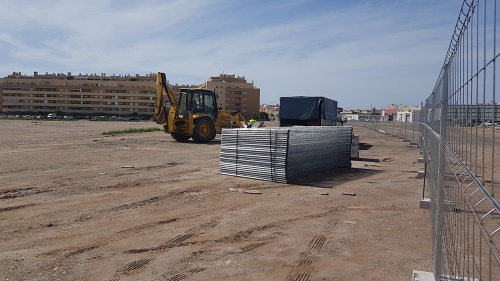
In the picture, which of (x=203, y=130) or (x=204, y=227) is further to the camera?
(x=203, y=130)

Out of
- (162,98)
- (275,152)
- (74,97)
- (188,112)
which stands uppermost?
(74,97)

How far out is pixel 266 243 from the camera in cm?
665

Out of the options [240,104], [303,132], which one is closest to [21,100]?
[240,104]

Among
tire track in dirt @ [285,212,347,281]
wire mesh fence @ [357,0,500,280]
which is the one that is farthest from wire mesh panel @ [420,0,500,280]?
tire track in dirt @ [285,212,347,281]

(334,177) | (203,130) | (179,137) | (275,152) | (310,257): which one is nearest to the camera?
(310,257)

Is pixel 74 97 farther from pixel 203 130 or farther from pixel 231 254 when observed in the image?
pixel 231 254

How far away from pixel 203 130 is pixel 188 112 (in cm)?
140

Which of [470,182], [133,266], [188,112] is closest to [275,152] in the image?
[133,266]

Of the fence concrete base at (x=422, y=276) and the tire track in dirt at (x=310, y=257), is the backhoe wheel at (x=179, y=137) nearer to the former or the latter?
the tire track in dirt at (x=310, y=257)

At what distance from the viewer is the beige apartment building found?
390 ft

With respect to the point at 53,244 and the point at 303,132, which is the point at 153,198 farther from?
the point at 303,132

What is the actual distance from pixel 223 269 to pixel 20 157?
14.1 metres

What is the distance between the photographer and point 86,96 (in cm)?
11975

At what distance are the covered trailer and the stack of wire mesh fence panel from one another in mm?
9812
